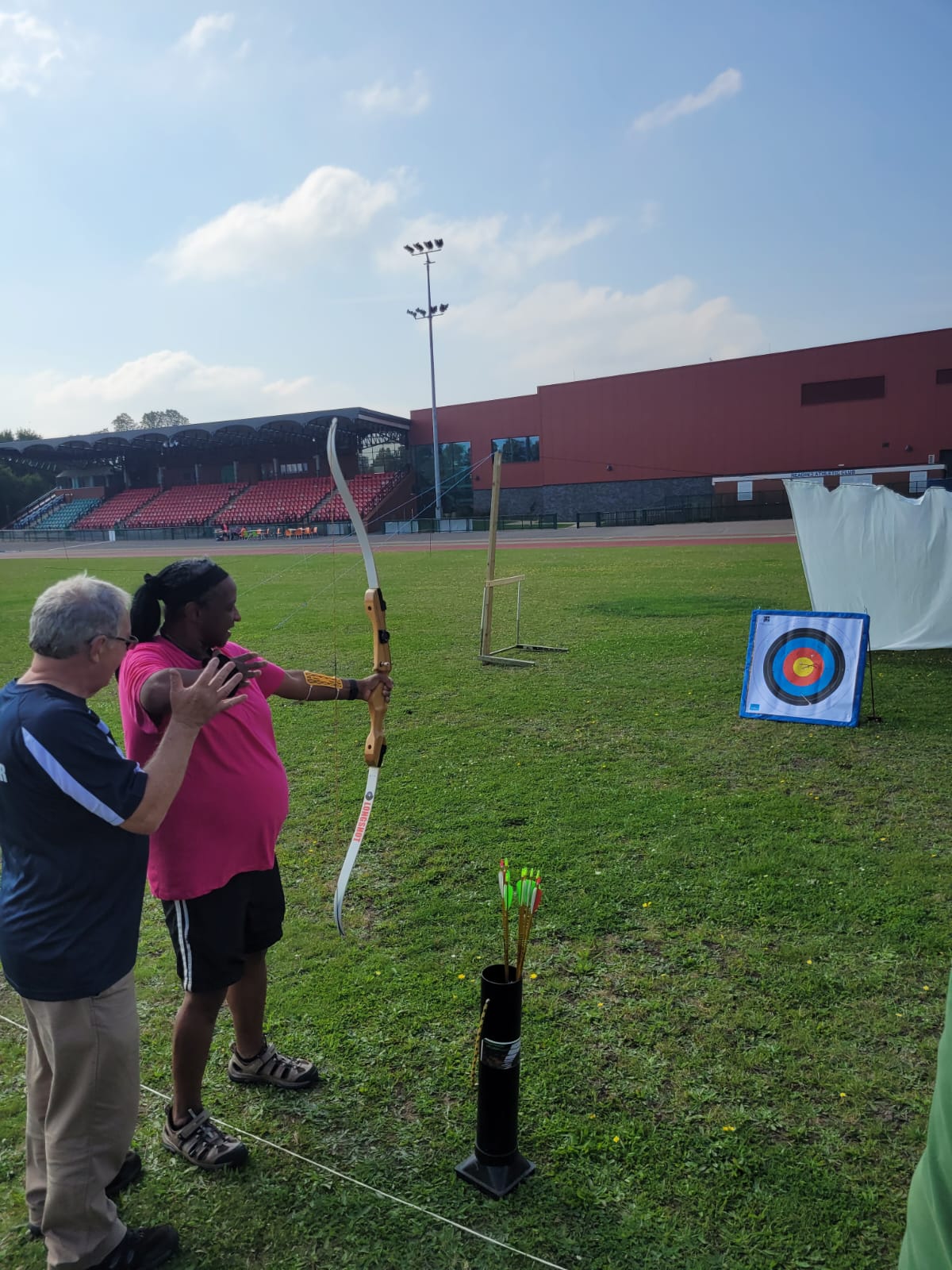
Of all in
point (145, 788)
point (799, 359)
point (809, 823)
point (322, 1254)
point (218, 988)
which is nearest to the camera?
point (145, 788)

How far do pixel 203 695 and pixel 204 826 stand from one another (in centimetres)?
49

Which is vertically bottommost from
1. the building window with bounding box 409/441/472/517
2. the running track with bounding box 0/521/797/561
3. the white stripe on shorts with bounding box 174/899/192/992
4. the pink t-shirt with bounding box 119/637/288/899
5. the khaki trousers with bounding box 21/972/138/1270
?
the khaki trousers with bounding box 21/972/138/1270

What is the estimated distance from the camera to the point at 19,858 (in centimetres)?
196

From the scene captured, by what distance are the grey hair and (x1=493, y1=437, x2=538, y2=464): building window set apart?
45282mm

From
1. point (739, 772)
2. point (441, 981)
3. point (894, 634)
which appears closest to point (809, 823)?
point (739, 772)

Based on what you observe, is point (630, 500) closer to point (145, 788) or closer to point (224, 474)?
point (224, 474)

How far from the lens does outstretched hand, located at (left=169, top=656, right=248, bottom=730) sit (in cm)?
202

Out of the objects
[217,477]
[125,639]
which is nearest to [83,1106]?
[125,639]

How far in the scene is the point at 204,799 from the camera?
231cm

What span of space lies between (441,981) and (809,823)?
101 inches

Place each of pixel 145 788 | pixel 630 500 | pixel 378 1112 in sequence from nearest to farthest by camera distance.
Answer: pixel 145 788 < pixel 378 1112 < pixel 630 500

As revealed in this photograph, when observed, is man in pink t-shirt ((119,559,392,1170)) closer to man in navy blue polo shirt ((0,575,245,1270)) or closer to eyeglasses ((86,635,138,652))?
eyeglasses ((86,635,138,652))

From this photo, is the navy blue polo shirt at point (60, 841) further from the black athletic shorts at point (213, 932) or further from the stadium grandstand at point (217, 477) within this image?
the stadium grandstand at point (217, 477)

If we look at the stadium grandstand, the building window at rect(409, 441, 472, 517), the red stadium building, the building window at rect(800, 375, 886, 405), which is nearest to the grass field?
the red stadium building
